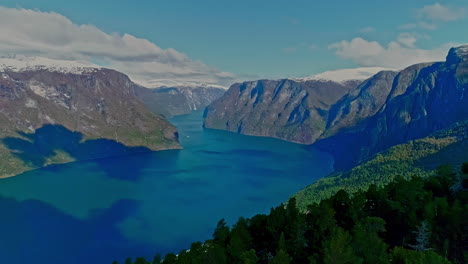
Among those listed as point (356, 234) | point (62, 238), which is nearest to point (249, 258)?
point (356, 234)

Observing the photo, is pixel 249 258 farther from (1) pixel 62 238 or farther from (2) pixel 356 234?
(1) pixel 62 238

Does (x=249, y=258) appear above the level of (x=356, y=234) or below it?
below

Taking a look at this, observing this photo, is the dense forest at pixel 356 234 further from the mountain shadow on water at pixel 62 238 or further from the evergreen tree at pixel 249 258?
the mountain shadow on water at pixel 62 238

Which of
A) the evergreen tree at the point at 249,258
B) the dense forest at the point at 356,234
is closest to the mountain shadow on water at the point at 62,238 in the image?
the dense forest at the point at 356,234

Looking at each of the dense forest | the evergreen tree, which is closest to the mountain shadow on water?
the dense forest

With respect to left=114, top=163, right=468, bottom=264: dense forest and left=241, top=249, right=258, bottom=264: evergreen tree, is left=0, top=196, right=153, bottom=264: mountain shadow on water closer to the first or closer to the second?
left=114, top=163, right=468, bottom=264: dense forest

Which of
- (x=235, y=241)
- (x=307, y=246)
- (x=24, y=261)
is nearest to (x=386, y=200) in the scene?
(x=307, y=246)

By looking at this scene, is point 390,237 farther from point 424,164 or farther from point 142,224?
point 424,164

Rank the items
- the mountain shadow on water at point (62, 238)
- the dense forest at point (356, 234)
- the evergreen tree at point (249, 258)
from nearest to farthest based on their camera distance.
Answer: the dense forest at point (356, 234) < the evergreen tree at point (249, 258) < the mountain shadow on water at point (62, 238)
